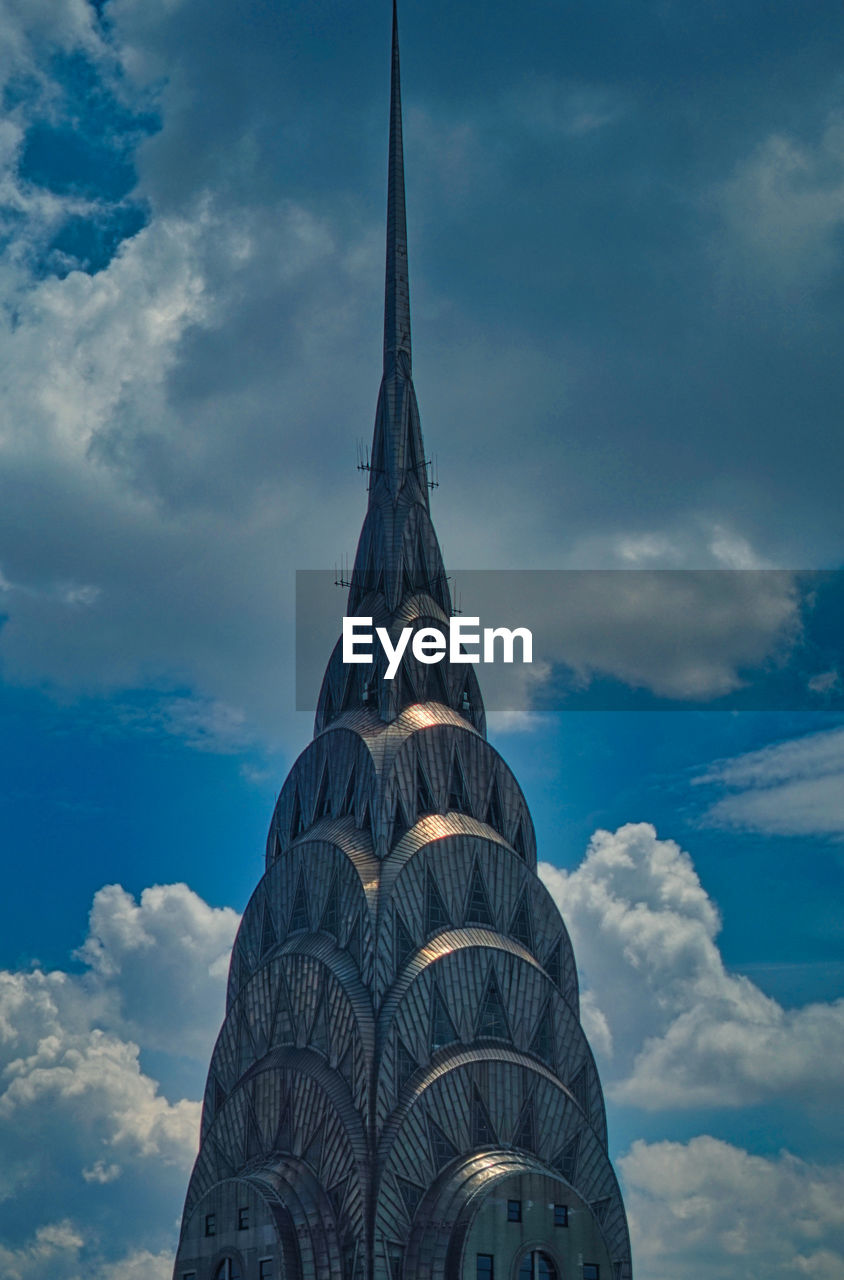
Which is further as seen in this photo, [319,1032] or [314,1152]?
[319,1032]

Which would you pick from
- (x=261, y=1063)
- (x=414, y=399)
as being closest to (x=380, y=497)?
(x=414, y=399)

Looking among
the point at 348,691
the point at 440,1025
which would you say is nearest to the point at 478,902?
the point at 440,1025

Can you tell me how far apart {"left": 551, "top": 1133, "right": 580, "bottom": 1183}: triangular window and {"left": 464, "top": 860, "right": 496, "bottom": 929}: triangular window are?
55.3 ft

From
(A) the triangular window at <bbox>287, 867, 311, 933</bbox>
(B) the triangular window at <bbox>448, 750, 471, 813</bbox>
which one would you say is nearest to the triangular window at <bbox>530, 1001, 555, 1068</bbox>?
(B) the triangular window at <bbox>448, 750, 471, 813</bbox>

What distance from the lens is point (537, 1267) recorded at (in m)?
122

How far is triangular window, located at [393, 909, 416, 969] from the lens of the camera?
133 m

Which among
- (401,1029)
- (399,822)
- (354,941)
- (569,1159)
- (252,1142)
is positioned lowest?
(569,1159)

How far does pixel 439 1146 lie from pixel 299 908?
23.7 m

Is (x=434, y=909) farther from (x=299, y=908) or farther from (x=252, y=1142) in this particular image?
(x=252, y=1142)

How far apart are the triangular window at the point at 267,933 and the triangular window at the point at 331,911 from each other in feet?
23.6

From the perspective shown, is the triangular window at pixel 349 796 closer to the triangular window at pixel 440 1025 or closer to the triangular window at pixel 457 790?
the triangular window at pixel 457 790

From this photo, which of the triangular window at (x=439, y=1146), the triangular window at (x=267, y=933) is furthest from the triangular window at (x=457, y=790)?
the triangular window at (x=439, y=1146)

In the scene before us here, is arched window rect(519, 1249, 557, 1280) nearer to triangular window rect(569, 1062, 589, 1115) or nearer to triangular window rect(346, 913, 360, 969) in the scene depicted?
triangular window rect(569, 1062, 589, 1115)

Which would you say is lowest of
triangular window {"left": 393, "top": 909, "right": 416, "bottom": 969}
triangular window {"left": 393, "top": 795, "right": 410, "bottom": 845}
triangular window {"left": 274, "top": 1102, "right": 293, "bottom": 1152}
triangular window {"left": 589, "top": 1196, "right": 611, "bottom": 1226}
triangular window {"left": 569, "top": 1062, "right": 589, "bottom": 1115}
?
triangular window {"left": 589, "top": 1196, "right": 611, "bottom": 1226}
